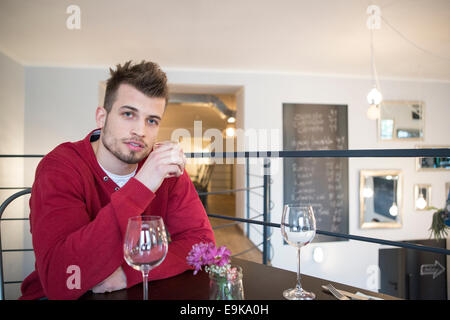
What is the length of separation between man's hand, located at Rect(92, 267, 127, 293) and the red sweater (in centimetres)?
1

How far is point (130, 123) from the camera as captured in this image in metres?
0.89

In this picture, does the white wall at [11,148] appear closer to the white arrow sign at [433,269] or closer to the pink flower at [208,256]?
the pink flower at [208,256]

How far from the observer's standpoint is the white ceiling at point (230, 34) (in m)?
2.41

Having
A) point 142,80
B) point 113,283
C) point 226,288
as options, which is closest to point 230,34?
point 142,80

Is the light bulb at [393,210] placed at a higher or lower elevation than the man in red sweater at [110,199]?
lower

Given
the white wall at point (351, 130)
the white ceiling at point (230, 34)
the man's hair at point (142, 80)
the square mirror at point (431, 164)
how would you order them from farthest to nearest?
the square mirror at point (431, 164) < the white wall at point (351, 130) < the white ceiling at point (230, 34) < the man's hair at point (142, 80)

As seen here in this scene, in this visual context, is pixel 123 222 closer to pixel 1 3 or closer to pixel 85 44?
pixel 1 3

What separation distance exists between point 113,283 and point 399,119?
5050mm

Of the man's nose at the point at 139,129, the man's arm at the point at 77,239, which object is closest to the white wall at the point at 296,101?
the man's nose at the point at 139,129

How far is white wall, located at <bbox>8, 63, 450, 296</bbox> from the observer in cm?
373

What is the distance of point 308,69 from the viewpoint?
4.08m

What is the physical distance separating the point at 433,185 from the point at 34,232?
5647 millimetres

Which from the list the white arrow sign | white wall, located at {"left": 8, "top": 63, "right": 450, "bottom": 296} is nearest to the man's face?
white wall, located at {"left": 8, "top": 63, "right": 450, "bottom": 296}

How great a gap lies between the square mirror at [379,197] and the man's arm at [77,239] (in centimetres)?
444
